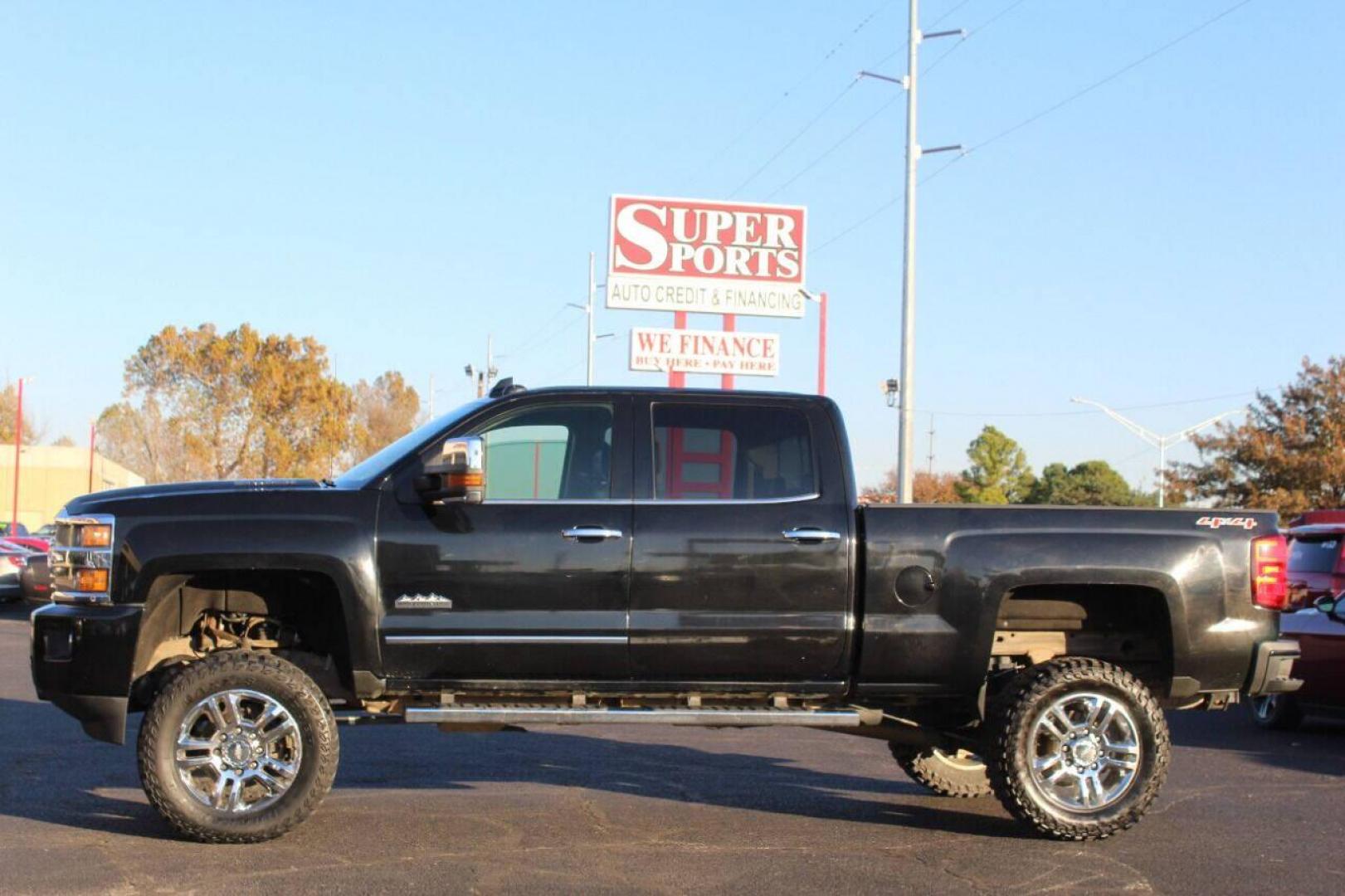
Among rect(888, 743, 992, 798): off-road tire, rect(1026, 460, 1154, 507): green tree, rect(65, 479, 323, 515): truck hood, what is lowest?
rect(888, 743, 992, 798): off-road tire

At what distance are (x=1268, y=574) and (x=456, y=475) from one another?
13.0 ft

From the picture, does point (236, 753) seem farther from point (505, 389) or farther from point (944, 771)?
point (944, 771)

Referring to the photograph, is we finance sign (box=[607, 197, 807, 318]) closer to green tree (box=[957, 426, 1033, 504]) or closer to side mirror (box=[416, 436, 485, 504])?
side mirror (box=[416, 436, 485, 504])

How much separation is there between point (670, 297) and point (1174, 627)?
21438mm

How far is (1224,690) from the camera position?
295 inches

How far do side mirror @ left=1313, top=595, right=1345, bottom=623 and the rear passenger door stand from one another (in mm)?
5888

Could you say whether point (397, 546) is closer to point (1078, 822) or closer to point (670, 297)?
point (1078, 822)

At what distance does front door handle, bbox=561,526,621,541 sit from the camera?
277 inches

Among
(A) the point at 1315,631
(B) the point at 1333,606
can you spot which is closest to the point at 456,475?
(A) the point at 1315,631

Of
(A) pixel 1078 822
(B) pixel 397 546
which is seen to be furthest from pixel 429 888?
(A) pixel 1078 822

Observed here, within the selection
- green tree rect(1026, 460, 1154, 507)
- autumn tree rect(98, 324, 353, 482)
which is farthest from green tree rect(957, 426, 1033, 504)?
autumn tree rect(98, 324, 353, 482)

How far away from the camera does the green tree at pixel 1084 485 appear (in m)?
51.2

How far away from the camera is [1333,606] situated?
11609 mm

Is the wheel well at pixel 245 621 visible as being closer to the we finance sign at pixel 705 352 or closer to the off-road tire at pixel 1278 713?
the off-road tire at pixel 1278 713
